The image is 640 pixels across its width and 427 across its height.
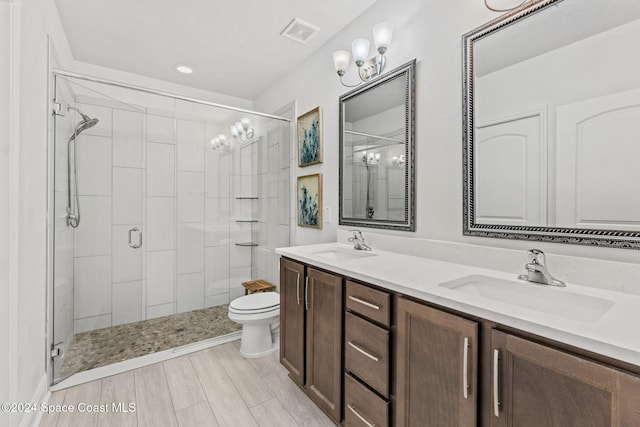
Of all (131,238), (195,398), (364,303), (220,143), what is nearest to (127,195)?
(131,238)

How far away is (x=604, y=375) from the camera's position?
2.04 feet

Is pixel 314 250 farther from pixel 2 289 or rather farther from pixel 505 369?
pixel 2 289

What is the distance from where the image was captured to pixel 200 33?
2.18 meters

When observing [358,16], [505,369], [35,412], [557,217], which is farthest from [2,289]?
[358,16]

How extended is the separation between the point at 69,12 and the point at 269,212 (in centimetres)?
207

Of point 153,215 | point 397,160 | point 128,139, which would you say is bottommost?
point 153,215

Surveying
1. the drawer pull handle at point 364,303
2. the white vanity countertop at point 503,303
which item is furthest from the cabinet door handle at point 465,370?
the drawer pull handle at point 364,303

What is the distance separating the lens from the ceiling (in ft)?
6.20

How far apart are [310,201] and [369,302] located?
1.41m

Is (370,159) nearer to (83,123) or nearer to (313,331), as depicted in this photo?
(313,331)

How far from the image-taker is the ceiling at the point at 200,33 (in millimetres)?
1891

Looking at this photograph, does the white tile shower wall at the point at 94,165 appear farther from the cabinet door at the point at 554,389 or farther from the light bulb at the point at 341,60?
the cabinet door at the point at 554,389

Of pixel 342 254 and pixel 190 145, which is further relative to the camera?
pixel 190 145

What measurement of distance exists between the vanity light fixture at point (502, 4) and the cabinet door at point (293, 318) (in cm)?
158
